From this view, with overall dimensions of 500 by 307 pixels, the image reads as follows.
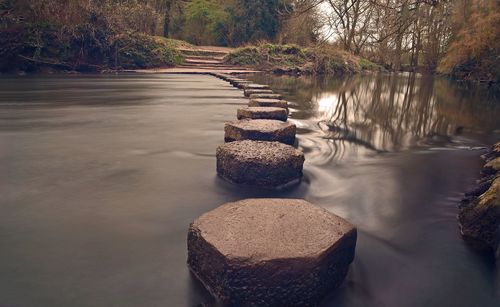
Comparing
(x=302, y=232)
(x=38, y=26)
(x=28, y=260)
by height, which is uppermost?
(x=38, y=26)

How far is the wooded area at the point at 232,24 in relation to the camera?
6430mm

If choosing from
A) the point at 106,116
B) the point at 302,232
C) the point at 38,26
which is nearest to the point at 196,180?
the point at 302,232

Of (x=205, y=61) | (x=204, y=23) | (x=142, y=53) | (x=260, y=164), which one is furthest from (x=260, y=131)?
(x=204, y=23)

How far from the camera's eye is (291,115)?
725 centimetres

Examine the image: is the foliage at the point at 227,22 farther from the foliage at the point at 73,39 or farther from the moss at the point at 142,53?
the foliage at the point at 73,39

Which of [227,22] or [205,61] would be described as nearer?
[205,61]

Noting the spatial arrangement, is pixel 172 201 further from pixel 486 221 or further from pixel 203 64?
pixel 203 64

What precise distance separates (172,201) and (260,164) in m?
0.73

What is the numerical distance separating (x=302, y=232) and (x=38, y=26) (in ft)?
48.8

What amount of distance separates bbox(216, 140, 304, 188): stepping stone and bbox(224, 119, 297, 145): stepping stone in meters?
0.57

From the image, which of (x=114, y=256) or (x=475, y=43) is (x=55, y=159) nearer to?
(x=114, y=256)

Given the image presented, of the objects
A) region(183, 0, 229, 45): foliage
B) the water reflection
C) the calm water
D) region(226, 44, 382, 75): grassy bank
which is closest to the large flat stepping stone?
the calm water

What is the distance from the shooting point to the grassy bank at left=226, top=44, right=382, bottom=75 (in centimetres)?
2053

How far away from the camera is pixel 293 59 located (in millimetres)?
22172
